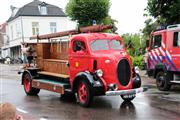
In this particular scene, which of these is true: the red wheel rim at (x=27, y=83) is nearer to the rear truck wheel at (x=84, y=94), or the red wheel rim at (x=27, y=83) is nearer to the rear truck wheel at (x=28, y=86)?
the rear truck wheel at (x=28, y=86)

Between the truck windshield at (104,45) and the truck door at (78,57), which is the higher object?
the truck windshield at (104,45)

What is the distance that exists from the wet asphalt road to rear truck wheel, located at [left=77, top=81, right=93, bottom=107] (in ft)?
0.66

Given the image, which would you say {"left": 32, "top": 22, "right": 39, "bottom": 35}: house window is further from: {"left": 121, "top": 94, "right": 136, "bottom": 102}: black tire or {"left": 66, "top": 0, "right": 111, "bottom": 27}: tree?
{"left": 121, "top": 94, "right": 136, "bottom": 102}: black tire

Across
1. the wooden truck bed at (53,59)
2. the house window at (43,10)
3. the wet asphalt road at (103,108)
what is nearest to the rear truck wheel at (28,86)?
the wet asphalt road at (103,108)

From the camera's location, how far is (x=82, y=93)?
11750 millimetres

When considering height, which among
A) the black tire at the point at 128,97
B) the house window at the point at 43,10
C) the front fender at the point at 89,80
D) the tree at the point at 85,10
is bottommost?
the black tire at the point at 128,97

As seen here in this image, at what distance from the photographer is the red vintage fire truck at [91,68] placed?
446 inches

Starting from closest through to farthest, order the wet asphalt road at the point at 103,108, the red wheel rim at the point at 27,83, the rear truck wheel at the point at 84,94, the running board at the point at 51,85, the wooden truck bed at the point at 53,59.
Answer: the wet asphalt road at the point at 103,108 < the rear truck wheel at the point at 84,94 < the running board at the point at 51,85 < the wooden truck bed at the point at 53,59 < the red wheel rim at the point at 27,83

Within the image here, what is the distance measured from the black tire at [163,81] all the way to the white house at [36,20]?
43.7 meters

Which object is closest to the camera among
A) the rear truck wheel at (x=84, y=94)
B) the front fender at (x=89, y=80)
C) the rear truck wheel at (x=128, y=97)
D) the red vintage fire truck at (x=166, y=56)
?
the front fender at (x=89, y=80)

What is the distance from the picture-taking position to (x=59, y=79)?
13.8 metres

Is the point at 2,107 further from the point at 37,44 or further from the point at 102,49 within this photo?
the point at 37,44

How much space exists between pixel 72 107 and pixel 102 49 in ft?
6.75

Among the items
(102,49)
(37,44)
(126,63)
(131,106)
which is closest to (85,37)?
(102,49)
